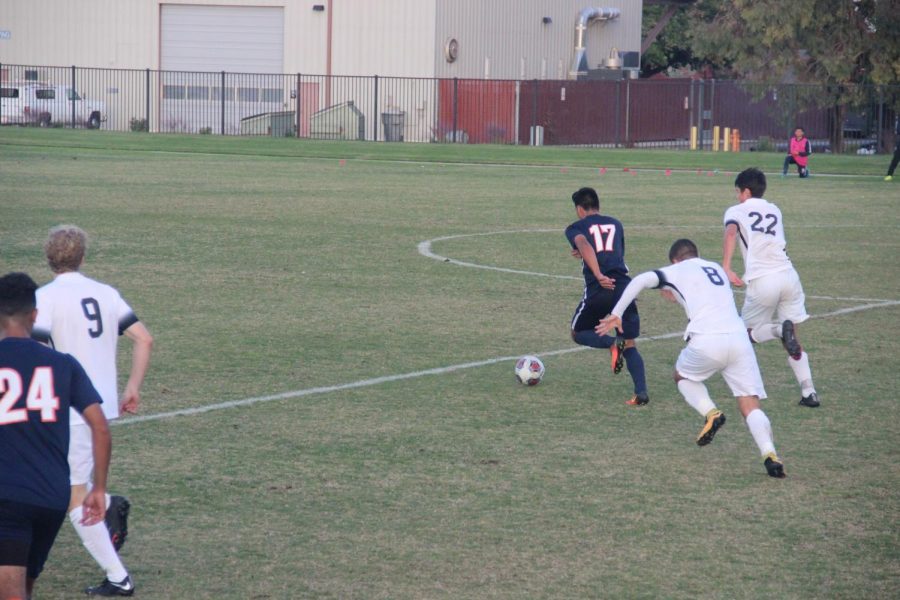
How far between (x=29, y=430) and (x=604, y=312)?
6.07 m

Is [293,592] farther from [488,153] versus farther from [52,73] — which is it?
[52,73]

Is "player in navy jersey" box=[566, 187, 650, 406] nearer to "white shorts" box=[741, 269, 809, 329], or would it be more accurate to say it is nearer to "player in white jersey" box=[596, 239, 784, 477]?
"white shorts" box=[741, 269, 809, 329]

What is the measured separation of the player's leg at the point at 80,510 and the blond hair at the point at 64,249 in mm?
793

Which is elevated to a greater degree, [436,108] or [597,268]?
[436,108]

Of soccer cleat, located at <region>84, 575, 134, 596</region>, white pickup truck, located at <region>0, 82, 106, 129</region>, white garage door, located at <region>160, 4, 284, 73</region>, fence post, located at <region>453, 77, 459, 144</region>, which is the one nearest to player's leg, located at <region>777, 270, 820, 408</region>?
soccer cleat, located at <region>84, 575, 134, 596</region>

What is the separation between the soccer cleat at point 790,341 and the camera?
9.69 metres

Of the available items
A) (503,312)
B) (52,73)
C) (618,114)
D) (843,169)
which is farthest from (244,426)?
(52,73)

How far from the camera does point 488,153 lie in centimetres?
4388

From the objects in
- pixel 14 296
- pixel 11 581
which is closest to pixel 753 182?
pixel 14 296

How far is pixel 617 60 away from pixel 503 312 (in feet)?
153

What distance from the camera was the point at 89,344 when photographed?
5.85m

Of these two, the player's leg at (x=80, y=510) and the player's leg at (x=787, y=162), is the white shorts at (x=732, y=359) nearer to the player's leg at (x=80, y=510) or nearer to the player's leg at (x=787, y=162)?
the player's leg at (x=80, y=510)

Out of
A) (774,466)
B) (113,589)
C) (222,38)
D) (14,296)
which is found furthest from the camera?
→ (222,38)

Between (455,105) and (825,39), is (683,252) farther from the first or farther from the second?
(825,39)
